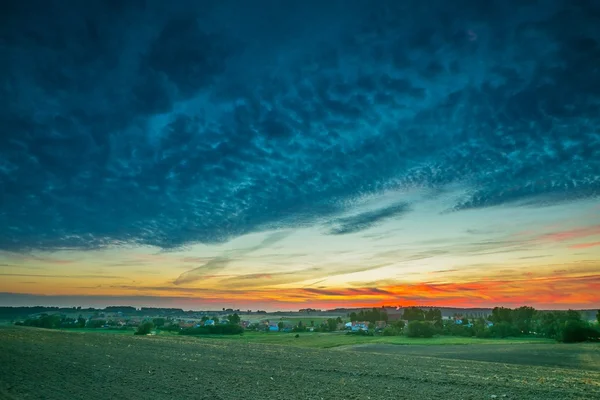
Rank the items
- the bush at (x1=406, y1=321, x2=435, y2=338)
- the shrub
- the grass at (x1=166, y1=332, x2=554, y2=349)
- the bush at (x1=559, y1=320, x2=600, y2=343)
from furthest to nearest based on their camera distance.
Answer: the shrub → the bush at (x1=406, y1=321, x2=435, y2=338) → the grass at (x1=166, y1=332, x2=554, y2=349) → the bush at (x1=559, y1=320, x2=600, y2=343)

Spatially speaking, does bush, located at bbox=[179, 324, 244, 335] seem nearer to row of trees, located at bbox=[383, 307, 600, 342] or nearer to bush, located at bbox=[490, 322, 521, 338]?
row of trees, located at bbox=[383, 307, 600, 342]

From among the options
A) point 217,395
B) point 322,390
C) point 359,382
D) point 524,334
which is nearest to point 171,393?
point 217,395

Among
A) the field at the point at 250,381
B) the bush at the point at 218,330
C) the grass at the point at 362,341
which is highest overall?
the field at the point at 250,381

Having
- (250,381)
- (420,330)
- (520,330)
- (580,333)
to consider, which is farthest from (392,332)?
(250,381)

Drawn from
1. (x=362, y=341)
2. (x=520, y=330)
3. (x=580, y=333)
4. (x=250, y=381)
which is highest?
(x=250, y=381)

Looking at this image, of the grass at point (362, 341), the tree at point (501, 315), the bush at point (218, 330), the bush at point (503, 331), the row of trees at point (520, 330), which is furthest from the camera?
the tree at point (501, 315)

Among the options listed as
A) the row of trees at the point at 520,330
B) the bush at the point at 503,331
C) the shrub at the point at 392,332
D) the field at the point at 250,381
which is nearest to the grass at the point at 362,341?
the row of trees at the point at 520,330

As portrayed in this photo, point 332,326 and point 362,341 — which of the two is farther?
point 332,326

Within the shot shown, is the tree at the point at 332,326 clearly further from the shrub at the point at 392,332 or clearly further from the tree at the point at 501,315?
the tree at the point at 501,315

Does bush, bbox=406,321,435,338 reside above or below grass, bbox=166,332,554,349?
above

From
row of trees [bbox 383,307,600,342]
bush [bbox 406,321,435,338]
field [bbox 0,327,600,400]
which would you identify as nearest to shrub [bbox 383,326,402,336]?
row of trees [bbox 383,307,600,342]

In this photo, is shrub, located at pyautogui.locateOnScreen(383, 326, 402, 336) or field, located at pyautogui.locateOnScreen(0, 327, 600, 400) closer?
field, located at pyautogui.locateOnScreen(0, 327, 600, 400)

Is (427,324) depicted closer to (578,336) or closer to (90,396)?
(578,336)

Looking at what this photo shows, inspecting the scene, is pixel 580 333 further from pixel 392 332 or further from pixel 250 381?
pixel 250 381
